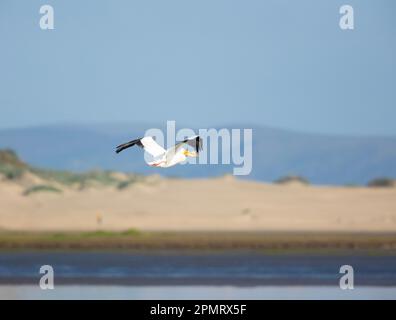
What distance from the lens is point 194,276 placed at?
1473 inches

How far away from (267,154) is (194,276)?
287ft

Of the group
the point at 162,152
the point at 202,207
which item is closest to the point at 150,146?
the point at 162,152

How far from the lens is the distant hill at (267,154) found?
114125mm

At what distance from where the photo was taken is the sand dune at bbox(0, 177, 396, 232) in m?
59.4

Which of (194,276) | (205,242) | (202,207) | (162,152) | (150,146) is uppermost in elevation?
(202,207)

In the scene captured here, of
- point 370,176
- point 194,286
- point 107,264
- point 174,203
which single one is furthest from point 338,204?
point 370,176

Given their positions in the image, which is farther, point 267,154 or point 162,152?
point 267,154

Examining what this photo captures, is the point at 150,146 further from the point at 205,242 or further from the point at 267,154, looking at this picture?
the point at 267,154

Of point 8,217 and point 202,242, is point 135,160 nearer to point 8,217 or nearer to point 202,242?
point 8,217

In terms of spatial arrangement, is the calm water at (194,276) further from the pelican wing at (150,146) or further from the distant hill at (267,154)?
the distant hill at (267,154)

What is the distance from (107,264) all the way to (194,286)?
6.78m

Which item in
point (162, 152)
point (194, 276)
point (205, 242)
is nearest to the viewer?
point (162, 152)

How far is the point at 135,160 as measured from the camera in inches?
4589

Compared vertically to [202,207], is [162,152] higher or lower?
lower
